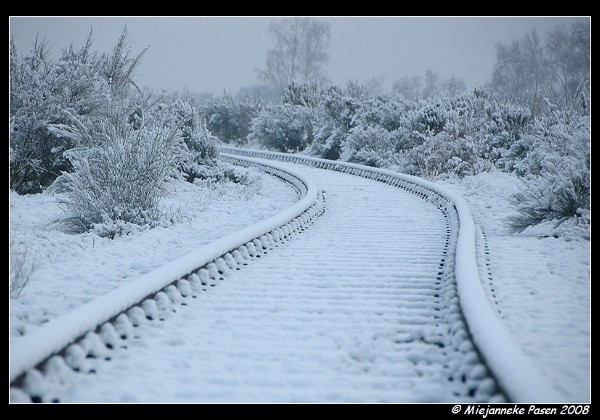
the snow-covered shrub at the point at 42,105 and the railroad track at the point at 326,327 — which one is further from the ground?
the snow-covered shrub at the point at 42,105

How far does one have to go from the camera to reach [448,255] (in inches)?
254

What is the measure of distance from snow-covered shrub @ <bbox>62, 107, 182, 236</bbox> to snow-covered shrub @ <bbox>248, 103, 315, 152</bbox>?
20711 mm

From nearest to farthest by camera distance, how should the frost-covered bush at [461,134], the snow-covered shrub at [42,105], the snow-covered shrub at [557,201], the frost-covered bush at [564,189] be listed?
1. the frost-covered bush at [564,189]
2. the snow-covered shrub at [557,201]
3. the snow-covered shrub at [42,105]
4. the frost-covered bush at [461,134]

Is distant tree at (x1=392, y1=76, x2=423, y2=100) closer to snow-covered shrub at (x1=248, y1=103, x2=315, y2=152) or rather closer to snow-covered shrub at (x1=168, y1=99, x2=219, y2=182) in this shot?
snow-covered shrub at (x1=248, y1=103, x2=315, y2=152)

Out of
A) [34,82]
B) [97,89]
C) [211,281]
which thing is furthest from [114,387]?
[97,89]

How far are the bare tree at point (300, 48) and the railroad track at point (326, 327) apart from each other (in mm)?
56301

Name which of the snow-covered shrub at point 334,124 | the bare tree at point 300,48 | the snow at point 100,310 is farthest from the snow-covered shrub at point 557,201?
the bare tree at point 300,48

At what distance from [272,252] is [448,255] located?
2.19m

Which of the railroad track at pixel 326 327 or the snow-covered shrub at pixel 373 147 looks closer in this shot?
the railroad track at pixel 326 327

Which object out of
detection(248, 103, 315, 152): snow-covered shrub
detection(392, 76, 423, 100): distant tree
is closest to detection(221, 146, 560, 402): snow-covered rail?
detection(248, 103, 315, 152): snow-covered shrub

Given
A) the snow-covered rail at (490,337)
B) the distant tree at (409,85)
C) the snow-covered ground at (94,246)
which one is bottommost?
the snow-covered ground at (94,246)

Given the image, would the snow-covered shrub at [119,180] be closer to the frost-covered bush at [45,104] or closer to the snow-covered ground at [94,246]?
the snow-covered ground at [94,246]

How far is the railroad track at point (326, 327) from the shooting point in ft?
9.95
